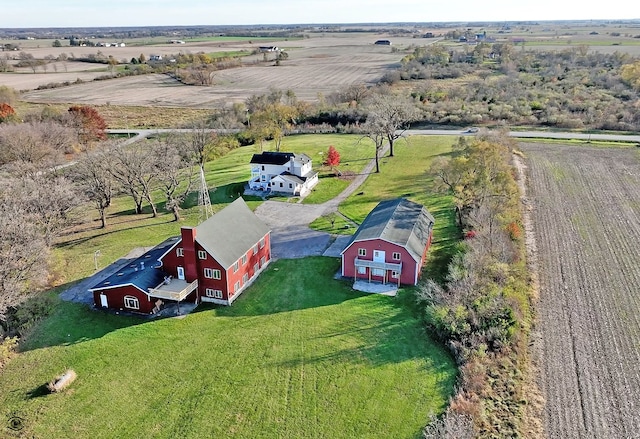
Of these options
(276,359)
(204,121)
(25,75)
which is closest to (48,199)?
(276,359)

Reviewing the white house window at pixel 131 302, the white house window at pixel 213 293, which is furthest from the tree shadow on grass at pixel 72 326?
the white house window at pixel 213 293

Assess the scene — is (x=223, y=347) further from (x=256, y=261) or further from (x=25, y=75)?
(x=25, y=75)

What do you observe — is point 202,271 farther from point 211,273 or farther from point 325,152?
point 325,152

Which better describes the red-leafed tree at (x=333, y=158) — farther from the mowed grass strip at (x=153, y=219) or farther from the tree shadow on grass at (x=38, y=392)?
the tree shadow on grass at (x=38, y=392)

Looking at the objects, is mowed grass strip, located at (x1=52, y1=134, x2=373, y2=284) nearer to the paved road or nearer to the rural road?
the rural road

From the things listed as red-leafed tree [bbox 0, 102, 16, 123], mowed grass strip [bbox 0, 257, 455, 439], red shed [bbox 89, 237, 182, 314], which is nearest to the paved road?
red-leafed tree [bbox 0, 102, 16, 123]

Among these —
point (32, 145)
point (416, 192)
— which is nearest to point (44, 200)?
point (32, 145)
